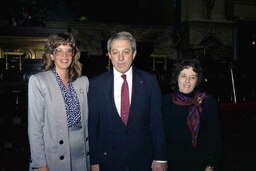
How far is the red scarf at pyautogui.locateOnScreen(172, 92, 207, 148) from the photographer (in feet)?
7.93

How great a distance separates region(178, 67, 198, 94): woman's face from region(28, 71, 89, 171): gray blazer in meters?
1.03

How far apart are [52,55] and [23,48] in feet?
22.9

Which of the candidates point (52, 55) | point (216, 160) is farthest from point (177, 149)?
point (52, 55)

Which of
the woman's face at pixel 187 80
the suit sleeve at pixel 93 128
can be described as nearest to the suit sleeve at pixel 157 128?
the woman's face at pixel 187 80

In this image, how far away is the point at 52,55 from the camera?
2.45 metres

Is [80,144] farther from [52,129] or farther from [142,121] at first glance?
A: [142,121]

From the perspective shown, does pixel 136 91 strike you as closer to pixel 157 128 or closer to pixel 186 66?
pixel 157 128

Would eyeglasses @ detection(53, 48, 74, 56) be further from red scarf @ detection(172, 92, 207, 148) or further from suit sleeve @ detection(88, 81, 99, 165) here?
red scarf @ detection(172, 92, 207, 148)

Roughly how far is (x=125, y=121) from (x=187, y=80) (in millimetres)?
651

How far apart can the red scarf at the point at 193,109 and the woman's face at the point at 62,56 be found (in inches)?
38.5

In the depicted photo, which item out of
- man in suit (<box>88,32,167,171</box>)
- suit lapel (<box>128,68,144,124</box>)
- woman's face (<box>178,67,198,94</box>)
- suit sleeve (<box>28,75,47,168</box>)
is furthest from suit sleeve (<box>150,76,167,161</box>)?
suit sleeve (<box>28,75,47,168</box>)

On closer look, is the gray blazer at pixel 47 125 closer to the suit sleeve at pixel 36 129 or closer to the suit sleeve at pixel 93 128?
the suit sleeve at pixel 36 129

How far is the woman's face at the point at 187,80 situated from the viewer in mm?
2498

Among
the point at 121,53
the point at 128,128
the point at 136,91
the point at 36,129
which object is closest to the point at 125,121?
the point at 128,128
